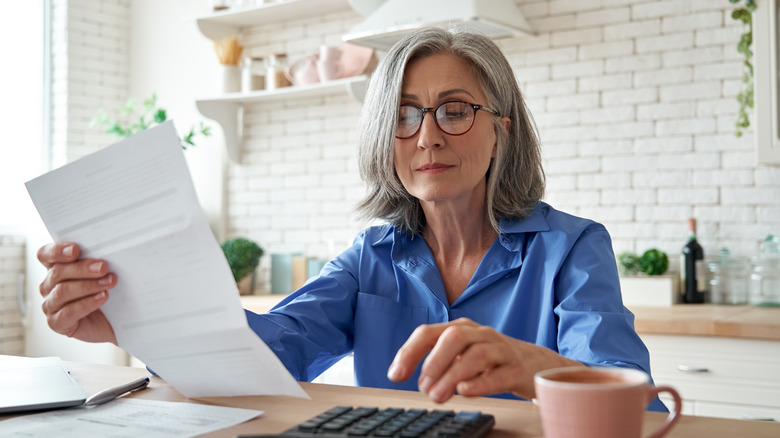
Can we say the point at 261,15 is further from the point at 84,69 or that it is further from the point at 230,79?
the point at 84,69

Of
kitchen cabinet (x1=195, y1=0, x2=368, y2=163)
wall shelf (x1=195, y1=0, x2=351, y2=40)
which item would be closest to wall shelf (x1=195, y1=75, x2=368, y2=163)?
kitchen cabinet (x1=195, y1=0, x2=368, y2=163)

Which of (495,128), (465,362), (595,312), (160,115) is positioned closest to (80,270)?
(465,362)

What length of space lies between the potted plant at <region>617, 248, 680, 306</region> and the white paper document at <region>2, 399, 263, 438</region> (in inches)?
90.7

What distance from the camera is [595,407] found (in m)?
0.72

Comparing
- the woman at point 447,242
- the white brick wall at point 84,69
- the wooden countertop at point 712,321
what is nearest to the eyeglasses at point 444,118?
the woman at point 447,242

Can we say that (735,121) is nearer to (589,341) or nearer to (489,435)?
(589,341)

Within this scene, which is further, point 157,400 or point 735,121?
point 735,121

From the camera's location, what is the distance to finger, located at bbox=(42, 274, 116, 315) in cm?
109

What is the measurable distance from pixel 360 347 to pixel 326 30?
2.89m

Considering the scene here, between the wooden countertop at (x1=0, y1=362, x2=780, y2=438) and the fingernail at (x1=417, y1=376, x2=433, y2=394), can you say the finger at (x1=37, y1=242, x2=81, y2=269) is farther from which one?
the fingernail at (x1=417, y1=376, x2=433, y2=394)

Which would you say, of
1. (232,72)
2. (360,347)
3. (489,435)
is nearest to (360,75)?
(232,72)

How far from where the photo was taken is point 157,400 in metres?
1.17

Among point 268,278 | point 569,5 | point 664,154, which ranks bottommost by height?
point 268,278

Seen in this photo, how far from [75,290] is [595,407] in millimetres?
760
